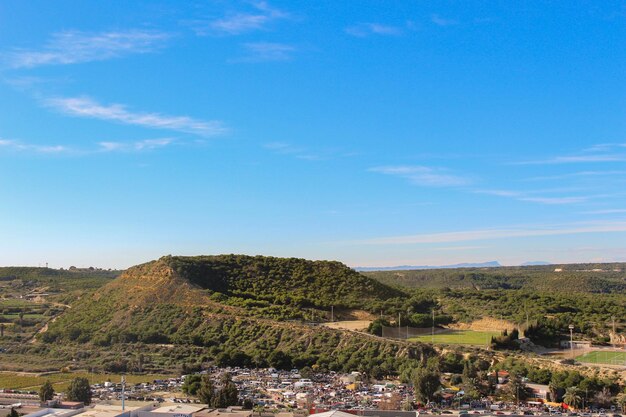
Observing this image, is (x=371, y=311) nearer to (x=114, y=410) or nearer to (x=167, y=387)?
(x=167, y=387)

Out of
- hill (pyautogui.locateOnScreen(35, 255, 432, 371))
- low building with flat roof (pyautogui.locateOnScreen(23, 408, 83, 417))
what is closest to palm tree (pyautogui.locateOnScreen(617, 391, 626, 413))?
hill (pyautogui.locateOnScreen(35, 255, 432, 371))

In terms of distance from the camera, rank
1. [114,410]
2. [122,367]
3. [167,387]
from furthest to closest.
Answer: [122,367] → [167,387] → [114,410]

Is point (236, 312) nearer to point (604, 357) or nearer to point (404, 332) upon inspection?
point (404, 332)

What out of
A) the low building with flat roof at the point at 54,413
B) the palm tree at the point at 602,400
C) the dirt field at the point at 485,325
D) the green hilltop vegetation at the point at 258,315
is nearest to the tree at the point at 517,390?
the palm tree at the point at 602,400

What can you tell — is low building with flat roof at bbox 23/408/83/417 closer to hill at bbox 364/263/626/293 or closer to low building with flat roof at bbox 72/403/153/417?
low building with flat roof at bbox 72/403/153/417

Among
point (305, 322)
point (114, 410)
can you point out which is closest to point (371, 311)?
point (305, 322)

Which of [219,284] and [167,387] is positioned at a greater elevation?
[219,284]

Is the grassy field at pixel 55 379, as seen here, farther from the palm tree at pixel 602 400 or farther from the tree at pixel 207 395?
the palm tree at pixel 602 400

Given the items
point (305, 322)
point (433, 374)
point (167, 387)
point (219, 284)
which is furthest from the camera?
point (219, 284)
